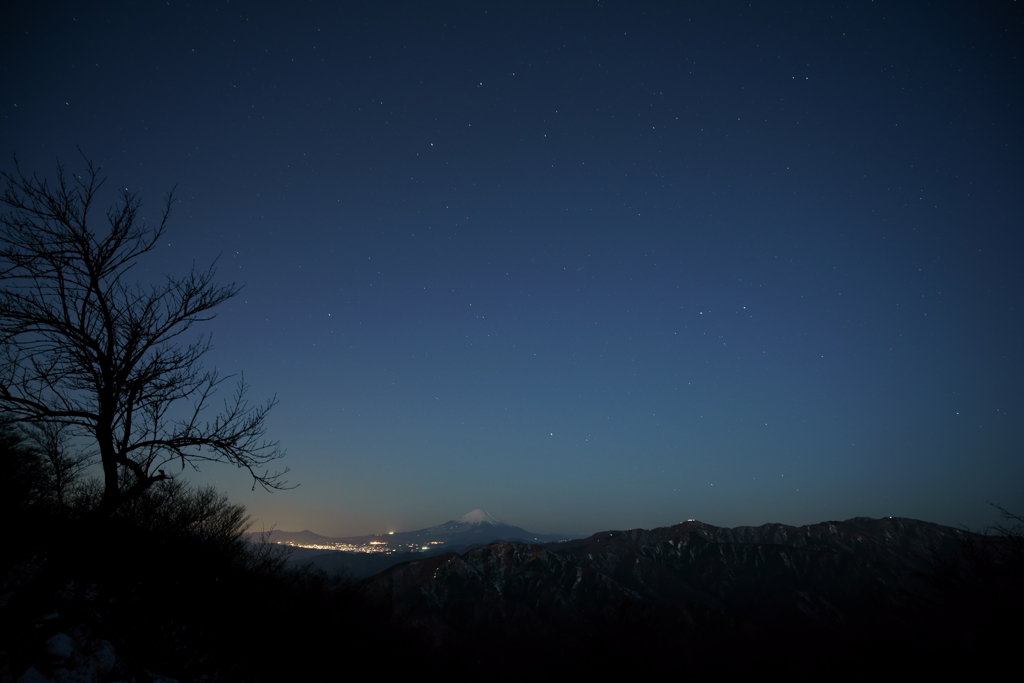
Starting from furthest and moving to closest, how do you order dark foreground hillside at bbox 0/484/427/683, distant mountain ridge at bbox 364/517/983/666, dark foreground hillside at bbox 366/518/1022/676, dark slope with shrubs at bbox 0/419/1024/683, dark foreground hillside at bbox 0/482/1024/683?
distant mountain ridge at bbox 364/517/983/666 < dark foreground hillside at bbox 366/518/1022/676 < dark foreground hillside at bbox 0/482/1024/683 < dark slope with shrubs at bbox 0/419/1024/683 < dark foreground hillside at bbox 0/484/427/683

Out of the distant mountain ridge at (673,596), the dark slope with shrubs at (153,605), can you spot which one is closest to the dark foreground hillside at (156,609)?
the dark slope with shrubs at (153,605)

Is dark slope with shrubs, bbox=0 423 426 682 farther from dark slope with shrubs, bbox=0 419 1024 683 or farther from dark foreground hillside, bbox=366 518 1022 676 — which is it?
dark foreground hillside, bbox=366 518 1022 676

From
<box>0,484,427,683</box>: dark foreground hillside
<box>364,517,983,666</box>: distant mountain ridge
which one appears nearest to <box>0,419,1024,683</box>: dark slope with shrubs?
<box>0,484,427,683</box>: dark foreground hillside

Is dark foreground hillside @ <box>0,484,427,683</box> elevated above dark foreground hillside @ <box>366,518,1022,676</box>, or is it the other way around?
dark foreground hillside @ <box>0,484,427,683</box>

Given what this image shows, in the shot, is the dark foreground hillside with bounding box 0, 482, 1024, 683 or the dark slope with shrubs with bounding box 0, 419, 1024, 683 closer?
→ the dark slope with shrubs with bounding box 0, 419, 1024, 683

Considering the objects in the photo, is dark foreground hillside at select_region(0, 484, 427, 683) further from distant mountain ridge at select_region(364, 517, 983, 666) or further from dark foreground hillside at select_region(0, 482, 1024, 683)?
distant mountain ridge at select_region(364, 517, 983, 666)

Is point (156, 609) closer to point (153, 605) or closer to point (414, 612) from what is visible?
point (153, 605)

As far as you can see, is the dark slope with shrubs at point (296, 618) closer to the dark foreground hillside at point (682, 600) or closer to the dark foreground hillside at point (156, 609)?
the dark foreground hillside at point (156, 609)

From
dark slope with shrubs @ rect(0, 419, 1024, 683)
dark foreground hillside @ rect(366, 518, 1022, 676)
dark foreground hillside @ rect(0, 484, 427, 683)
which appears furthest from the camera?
dark foreground hillside @ rect(366, 518, 1022, 676)

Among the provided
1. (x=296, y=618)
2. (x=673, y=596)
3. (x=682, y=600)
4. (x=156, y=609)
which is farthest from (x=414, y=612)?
(x=156, y=609)

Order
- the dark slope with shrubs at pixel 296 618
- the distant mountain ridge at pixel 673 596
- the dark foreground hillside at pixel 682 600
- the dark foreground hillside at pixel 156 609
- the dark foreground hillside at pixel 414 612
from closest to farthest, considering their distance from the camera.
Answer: the dark foreground hillside at pixel 156 609 → the dark slope with shrubs at pixel 296 618 → the dark foreground hillside at pixel 414 612 → the dark foreground hillside at pixel 682 600 → the distant mountain ridge at pixel 673 596

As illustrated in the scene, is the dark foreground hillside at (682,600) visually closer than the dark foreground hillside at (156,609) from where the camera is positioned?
No

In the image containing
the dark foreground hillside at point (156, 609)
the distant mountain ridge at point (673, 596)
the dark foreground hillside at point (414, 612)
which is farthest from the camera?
the distant mountain ridge at point (673, 596)

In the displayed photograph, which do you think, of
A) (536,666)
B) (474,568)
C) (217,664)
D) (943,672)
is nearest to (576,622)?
(474,568)
